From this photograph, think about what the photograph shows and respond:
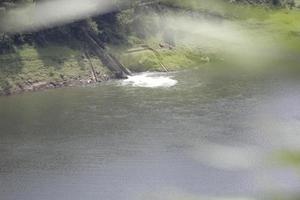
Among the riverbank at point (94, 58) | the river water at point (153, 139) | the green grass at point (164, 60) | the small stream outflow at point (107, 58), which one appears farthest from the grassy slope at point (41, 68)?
the green grass at point (164, 60)

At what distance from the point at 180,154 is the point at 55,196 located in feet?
6.07

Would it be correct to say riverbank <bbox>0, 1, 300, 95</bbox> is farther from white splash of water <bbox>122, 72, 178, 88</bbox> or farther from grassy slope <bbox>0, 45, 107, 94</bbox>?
white splash of water <bbox>122, 72, 178, 88</bbox>

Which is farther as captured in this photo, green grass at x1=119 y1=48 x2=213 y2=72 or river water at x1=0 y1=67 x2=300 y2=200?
green grass at x1=119 y1=48 x2=213 y2=72

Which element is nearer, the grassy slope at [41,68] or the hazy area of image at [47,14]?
the grassy slope at [41,68]

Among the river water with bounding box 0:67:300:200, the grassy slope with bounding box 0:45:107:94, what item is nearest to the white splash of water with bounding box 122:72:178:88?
the river water with bounding box 0:67:300:200

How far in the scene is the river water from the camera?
26.6ft

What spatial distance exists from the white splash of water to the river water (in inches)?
1.4

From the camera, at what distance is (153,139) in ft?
32.3

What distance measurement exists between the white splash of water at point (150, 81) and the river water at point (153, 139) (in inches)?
1.4

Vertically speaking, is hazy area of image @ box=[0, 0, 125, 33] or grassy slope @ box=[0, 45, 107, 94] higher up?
hazy area of image @ box=[0, 0, 125, 33]

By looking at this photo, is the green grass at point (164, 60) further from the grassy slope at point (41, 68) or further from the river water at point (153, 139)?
the river water at point (153, 139)

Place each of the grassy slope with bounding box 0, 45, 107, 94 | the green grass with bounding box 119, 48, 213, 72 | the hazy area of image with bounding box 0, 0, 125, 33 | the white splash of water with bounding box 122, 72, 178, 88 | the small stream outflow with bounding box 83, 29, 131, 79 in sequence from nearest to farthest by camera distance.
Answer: the white splash of water with bounding box 122, 72, 178, 88 → the grassy slope with bounding box 0, 45, 107, 94 → the hazy area of image with bounding box 0, 0, 125, 33 → the small stream outflow with bounding box 83, 29, 131, 79 → the green grass with bounding box 119, 48, 213, 72

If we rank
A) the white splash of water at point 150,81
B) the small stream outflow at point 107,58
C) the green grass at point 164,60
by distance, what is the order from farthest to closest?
the green grass at point 164,60, the small stream outflow at point 107,58, the white splash of water at point 150,81

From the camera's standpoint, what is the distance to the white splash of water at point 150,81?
523 inches
